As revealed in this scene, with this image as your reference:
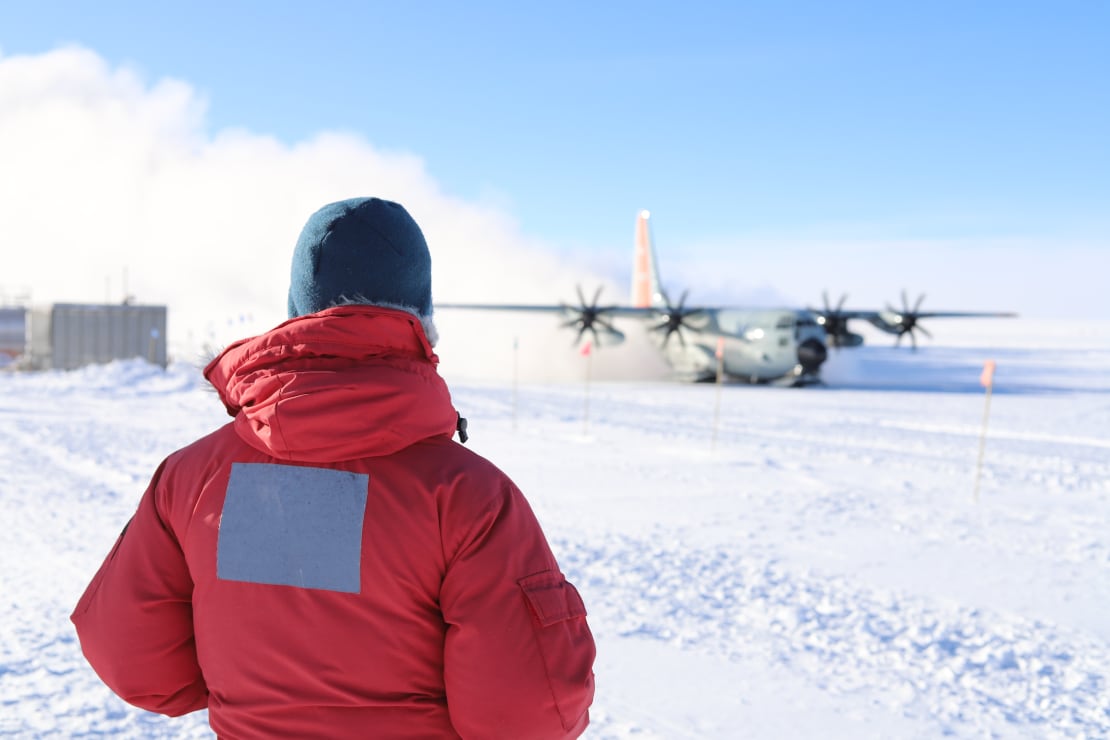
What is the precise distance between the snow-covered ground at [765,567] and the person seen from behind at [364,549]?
2413mm

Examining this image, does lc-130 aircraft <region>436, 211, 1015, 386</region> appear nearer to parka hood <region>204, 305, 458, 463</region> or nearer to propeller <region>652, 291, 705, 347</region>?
propeller <region>652, 291, 705, 347</region>

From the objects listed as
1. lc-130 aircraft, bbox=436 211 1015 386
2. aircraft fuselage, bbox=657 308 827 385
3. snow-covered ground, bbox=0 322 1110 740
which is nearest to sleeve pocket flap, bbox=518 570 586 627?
snow-covered ground, bbox=0 322 1110 740

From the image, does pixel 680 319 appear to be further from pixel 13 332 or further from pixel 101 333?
pixel 13 332

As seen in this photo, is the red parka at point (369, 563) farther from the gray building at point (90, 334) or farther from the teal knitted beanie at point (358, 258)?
the gray building at point (90, 334)

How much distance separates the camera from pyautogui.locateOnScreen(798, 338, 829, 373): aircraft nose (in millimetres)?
24203

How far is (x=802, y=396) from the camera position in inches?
859

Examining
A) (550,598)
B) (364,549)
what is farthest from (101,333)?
(550,598)

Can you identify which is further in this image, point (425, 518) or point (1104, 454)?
point (1104, 454)

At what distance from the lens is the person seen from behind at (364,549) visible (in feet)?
4.46

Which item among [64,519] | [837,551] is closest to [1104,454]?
[837,551]

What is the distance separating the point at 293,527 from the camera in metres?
1.41

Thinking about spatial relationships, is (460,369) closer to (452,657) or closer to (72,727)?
(72,727)

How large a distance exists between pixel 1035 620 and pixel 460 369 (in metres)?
28.1

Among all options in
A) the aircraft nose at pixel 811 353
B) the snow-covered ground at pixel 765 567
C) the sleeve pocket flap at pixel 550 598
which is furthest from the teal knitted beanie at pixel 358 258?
the aircraft nose at pixel 811 353
